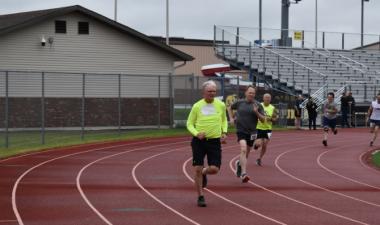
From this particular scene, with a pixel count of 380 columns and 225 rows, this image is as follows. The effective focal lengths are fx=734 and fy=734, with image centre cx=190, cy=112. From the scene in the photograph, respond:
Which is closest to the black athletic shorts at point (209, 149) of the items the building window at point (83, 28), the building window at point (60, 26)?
the building window at point (60, 26)

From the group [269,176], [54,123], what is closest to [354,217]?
[269,176]

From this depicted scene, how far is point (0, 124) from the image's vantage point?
2700 cm

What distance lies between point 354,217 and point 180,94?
2326 centimetres

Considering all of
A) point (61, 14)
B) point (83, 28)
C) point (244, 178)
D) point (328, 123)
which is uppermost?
point (61, 14)

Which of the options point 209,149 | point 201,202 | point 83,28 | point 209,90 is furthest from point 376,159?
point 83,28

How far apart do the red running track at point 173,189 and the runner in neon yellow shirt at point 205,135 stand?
551mm

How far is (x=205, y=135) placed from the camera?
11.3 metres

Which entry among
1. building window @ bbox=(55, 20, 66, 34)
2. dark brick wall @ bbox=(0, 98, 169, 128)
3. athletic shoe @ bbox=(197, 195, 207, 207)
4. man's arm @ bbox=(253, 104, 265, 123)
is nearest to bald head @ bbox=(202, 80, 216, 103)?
athletic shoe @ bbox=(197, 195, 207, 207)

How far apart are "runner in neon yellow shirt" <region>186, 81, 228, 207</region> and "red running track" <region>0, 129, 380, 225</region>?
1.81 ft

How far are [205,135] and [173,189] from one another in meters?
2.29

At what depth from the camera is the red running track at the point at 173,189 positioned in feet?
34.4

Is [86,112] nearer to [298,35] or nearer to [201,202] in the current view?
[298,35]

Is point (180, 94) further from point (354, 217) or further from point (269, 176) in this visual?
point (354, 217)

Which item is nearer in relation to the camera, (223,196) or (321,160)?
(223,196)
